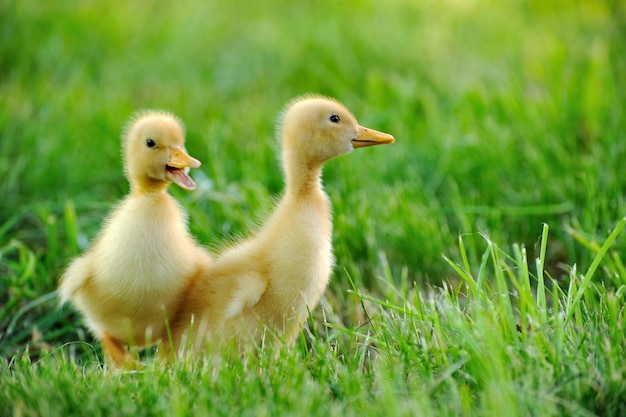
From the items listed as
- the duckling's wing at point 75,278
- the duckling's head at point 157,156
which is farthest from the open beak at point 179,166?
the duckling's wing at point 75,278

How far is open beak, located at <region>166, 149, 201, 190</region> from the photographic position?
104 inches

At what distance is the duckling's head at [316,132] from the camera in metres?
2.78

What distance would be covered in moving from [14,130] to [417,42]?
266cm

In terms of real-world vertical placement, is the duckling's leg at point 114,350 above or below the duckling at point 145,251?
below

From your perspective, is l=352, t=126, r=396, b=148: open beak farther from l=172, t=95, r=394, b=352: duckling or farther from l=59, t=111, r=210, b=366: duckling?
l=59, t=111, r=210, b=366: duckling

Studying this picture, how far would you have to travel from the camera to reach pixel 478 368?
2332 millimetres

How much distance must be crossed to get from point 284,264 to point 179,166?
0.42 meters

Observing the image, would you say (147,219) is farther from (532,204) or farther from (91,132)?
(91,132)

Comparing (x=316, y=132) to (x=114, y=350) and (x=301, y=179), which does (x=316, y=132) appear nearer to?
(x=301, y=179)

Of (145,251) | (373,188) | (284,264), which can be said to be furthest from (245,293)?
(373,188)

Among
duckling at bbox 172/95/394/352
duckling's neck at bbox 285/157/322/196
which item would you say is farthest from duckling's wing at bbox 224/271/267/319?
duckling's neck at bbox 285/157/322/196

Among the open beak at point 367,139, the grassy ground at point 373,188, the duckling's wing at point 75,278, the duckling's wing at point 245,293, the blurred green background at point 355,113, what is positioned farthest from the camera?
the blurred green background at point 355,113

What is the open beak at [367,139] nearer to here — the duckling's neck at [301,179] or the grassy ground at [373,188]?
the duckling's neck at [301,179]

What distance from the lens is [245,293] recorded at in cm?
258
